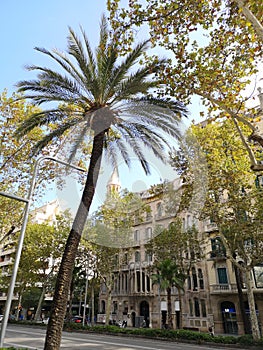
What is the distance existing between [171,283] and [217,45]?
20395 millimetres

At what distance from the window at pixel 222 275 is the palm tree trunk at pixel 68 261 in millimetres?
24844

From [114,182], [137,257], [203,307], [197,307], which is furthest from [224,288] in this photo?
[114,182]

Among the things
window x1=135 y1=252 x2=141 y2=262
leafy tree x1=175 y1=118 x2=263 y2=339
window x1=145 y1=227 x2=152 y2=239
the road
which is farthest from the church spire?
window x1=135 y1=252 x2=141 y2=262

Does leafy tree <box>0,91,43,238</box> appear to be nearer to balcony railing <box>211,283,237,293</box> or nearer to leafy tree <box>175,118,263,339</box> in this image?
leafy tree <box>175,118,263,339</box>

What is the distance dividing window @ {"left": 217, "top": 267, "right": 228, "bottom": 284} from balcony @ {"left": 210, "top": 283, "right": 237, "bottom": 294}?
52cm

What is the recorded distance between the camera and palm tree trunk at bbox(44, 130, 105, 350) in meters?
7.85

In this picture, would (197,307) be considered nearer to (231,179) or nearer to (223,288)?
(223,288)

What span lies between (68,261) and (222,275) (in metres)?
25.7

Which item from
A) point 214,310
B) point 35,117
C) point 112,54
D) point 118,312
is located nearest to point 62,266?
point 35,117

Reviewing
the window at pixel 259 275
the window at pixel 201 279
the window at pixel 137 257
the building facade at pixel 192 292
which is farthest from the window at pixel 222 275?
the window at pixel 137 257

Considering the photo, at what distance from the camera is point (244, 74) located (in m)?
9.24

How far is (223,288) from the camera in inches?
1167

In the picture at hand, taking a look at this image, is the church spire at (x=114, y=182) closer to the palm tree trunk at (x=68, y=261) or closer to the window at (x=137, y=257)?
the palm tree trunk at (x=68, y=261)

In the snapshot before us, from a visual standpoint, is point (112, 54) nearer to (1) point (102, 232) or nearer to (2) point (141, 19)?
(2) point (141, 19)
